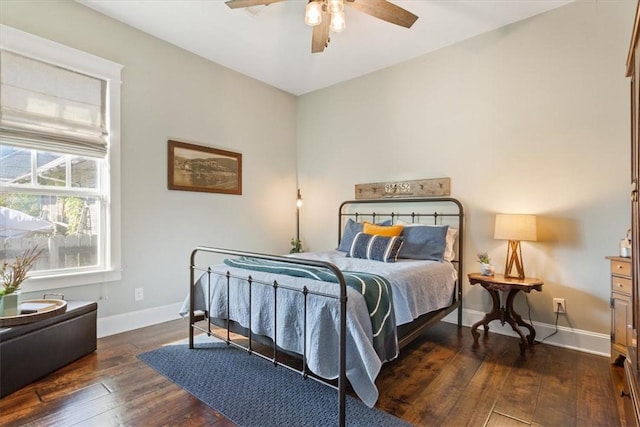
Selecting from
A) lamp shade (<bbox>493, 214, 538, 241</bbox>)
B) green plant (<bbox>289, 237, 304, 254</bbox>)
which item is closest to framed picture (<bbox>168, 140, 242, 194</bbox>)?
green plant (<bbox>289, 237, 304, 254</bbox>)

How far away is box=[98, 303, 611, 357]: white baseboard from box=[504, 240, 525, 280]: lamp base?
508 millimetres

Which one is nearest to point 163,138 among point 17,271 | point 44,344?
point 17,271

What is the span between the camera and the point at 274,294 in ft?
6.70

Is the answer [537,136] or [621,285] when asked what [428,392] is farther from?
[537,136]

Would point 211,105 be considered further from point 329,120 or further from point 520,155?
point 520,155

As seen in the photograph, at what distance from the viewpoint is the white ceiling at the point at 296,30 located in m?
2.88

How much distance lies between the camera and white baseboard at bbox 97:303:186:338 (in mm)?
3014

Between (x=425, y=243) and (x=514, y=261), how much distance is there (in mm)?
792

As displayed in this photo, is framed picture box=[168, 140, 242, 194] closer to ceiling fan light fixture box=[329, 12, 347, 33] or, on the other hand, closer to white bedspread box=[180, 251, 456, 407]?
white bedspread box=[180, 251, 456, 407]

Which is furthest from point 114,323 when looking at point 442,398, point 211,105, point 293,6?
point 293,6

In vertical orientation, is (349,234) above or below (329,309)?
above

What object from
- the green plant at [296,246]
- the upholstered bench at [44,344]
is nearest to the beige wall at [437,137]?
the green plant at [296,246]

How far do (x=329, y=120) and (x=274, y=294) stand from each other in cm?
318

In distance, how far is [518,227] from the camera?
276cm
